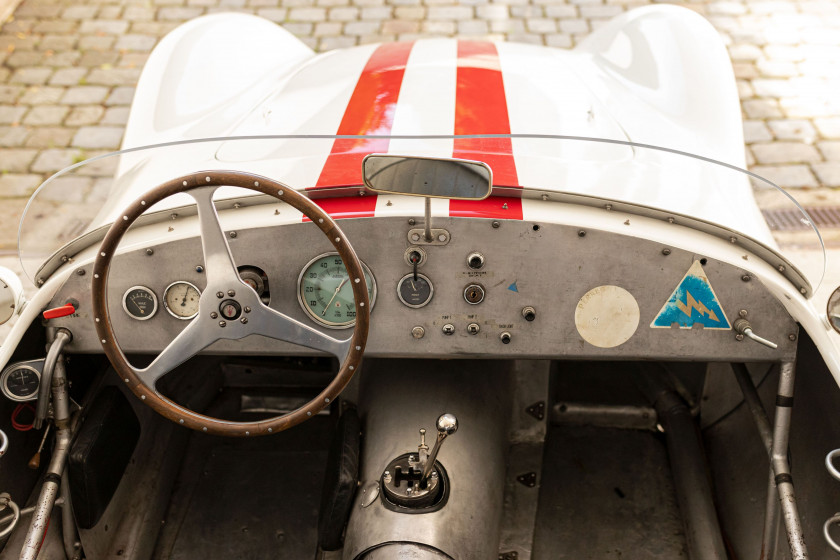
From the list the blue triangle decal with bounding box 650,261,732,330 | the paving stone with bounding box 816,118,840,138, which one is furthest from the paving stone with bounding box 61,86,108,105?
the paving stone with bounding box 816,118,840,138

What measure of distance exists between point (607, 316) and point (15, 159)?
4171mm

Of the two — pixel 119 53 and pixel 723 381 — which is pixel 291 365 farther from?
pixel 119 53

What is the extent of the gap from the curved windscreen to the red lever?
19cm

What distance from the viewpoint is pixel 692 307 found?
214cm

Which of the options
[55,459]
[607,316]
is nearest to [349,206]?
[607,316]

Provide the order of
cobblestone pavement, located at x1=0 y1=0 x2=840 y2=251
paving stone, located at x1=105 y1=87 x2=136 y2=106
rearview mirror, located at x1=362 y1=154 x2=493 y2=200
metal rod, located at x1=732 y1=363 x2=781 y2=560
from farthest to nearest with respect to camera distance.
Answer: paving stone, located at x1=105 y1=87 x2=136 y2=106
cobblestone pavement, located at x1=0 y1=0 x2=840 y2=251
metal rod, located at x1=732 y1=363 x2=781 y2=560
rearview mirror, located at x1=362 y1=154 x2=493 y2=200

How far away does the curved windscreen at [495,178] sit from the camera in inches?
85.7

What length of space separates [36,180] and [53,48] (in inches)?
67.9

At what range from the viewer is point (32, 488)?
236cm

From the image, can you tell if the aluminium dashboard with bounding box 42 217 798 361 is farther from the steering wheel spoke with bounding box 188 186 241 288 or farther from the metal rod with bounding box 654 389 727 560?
the metal rod with bounding box 654 389 727 560

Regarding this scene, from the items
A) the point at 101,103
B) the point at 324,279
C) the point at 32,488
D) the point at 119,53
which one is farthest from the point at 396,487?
the point at 119,53

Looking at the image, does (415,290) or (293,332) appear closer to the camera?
(293,332)

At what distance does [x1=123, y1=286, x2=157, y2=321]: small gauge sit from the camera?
7.11 ft

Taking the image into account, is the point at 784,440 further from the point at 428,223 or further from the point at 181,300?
the point at 181,300
